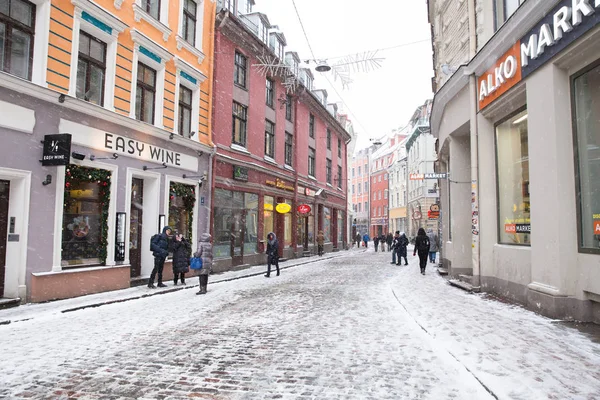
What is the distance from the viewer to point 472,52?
Result: 11695 mm

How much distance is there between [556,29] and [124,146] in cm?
1028

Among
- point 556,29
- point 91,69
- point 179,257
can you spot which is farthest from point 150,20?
point 556,29

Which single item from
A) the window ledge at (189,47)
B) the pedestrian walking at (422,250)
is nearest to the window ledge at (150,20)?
the window ledge at (189,47)

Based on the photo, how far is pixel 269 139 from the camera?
22.0 m

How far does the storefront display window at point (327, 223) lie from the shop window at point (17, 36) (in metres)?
23.5

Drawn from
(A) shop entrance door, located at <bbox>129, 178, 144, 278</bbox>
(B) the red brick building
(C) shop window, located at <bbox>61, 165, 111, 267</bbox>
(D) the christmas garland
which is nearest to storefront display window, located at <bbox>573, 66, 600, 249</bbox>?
(B) the red brick building

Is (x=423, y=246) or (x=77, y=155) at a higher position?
(x=77, y=155)

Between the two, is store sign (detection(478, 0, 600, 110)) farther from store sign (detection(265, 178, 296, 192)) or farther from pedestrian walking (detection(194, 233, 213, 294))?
store sign (detection(265, 178, 296, 192))

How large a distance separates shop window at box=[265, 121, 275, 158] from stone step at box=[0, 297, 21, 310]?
1389 cm

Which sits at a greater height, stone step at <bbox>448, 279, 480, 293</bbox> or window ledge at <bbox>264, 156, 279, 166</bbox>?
window ledge at <bbox>264, 156, 279, 166</bbox>

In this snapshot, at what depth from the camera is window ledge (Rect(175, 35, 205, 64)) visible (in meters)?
14.4

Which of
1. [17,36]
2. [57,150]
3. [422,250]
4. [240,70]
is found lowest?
[422,250]

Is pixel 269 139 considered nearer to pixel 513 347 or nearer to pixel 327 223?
pixel 327 223

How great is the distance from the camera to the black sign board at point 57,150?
9.23 meters
